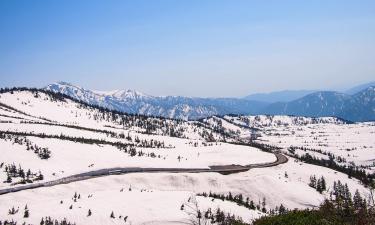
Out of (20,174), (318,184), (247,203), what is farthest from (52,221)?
(318,184)

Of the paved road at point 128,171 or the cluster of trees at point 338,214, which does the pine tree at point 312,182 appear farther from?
the cluster of trees at point 338,214

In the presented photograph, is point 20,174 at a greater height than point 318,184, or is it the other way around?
point 20,174

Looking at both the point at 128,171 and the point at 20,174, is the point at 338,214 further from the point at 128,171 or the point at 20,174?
the point at 128,171

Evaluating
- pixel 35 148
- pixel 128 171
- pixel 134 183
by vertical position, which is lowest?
pixel 134 183

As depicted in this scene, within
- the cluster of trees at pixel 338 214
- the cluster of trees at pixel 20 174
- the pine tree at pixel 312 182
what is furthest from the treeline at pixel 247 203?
the cluster of trees at pixel 20 174

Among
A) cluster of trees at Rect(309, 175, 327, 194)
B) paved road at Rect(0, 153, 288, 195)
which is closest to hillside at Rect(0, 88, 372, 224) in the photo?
paved road at Rect(0, 153, 288, 195)

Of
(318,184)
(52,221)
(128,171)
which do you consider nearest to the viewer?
(52,221)

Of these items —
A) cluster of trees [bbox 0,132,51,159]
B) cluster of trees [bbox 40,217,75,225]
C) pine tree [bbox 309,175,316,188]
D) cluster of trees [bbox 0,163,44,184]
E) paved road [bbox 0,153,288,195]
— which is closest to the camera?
cluster of trees [bbox 40,217,75,225]

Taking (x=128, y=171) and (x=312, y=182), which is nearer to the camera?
(x=128, y=171)

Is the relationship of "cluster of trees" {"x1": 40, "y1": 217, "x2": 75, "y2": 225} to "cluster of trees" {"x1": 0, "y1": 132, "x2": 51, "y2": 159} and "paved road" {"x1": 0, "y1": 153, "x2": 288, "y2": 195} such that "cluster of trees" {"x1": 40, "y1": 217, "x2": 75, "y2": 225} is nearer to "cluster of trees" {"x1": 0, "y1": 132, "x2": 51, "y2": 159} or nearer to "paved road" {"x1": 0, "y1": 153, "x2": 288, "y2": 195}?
"paved road" {"x1": 0, "y1": 153, "x2": 288, "y2": 195}

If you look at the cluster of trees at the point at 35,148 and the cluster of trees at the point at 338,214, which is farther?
the cluster of trees at the point at 35,148

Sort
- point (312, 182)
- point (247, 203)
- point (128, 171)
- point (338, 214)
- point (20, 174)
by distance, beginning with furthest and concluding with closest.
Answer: point (312, 182) → point (128, 171) → point (20, 174) → point (247, 203) → point (338, 214)

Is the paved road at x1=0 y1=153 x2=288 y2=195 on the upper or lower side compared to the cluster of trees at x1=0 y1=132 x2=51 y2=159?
lower

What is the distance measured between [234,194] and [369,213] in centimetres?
9862
